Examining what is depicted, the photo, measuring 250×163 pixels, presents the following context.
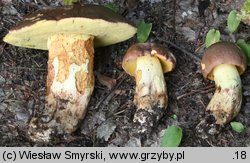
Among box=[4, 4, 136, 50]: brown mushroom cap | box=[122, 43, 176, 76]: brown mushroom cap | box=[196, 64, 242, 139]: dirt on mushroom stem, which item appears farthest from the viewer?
box=[122, 43, 176, 76]: brown mushroom cap

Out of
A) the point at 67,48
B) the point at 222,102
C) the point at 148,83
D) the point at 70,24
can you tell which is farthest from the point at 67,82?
the point at 222,102

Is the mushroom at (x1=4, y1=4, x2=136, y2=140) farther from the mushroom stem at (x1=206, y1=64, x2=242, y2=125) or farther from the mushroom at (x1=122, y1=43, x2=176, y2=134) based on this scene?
the mushroom stem at (x1=206, y1=64, x2=242, y2=125)

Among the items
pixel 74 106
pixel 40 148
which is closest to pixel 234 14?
pixel 74 106

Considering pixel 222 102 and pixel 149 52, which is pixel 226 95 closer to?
pixel 222 102

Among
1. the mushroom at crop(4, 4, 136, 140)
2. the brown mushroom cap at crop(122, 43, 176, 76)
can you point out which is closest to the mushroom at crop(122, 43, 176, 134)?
the brown mushroom cap at crop(122, 43, 176, 76)

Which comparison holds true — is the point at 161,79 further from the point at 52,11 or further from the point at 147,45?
the point at 52,11

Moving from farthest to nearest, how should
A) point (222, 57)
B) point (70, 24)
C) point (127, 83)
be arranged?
1. point (127, 83)
2. point (222, 57)
3. point (70, 24)

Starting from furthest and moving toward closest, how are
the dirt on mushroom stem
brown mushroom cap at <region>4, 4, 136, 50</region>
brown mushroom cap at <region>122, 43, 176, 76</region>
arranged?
brown mushroom cap at <region>122, 43, 176, 76</region> → the dirt on mushroom stem → brown mushroom cap at <region>4, 4, 136, 50</region>

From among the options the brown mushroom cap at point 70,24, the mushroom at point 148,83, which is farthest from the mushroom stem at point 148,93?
the brown mushroom cap at point 70,24
